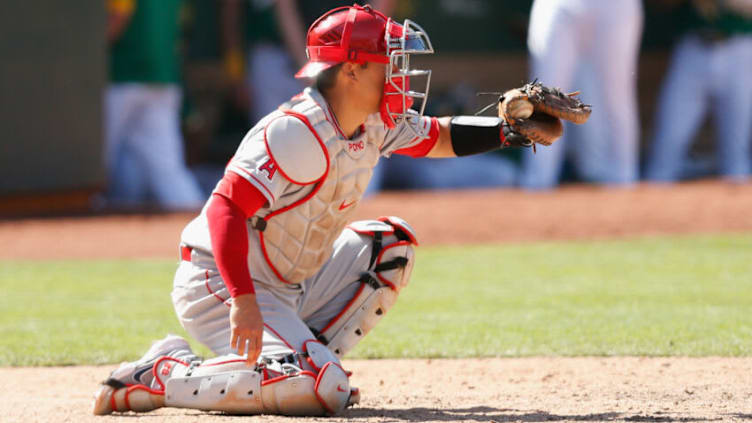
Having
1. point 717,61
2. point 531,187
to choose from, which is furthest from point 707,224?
point 717,61

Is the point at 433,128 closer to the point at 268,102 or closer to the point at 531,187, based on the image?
the point at 531,187

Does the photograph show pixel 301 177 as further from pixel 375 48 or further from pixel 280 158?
pixel 375 48

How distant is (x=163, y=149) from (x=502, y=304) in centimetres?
547

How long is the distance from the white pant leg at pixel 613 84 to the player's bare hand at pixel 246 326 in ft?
24.5

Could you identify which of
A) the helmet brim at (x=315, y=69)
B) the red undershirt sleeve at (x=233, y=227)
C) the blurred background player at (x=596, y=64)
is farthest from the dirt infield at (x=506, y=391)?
the blurred background player at (x=596, y=64)

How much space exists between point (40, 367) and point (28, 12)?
279 inches

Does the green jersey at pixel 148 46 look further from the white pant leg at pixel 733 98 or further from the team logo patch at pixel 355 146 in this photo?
the team logo patch at pixel 355 146

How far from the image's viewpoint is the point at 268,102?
38.9 ft

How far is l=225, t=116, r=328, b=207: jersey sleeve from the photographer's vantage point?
11.4ft

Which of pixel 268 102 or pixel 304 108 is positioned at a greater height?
pixel 304 108

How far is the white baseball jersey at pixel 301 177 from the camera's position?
3510 mm

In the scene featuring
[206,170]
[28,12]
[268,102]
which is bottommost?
[206,170]

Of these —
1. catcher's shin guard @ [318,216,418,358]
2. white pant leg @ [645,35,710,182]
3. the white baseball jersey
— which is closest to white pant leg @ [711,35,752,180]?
white pant leg @ [645,35,710,182]

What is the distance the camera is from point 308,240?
3787 millimetres
